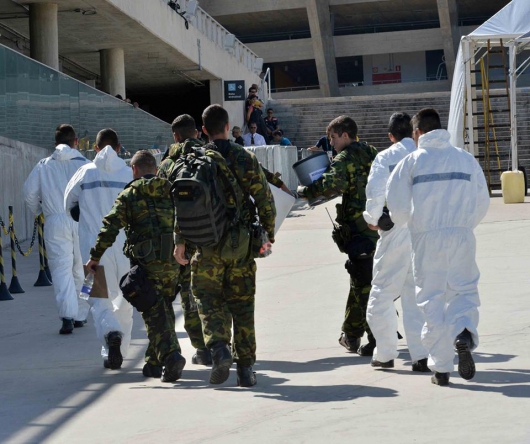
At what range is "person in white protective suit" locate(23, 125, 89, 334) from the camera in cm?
1016

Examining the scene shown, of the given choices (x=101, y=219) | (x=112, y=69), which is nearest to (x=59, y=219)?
(x=101, y=219)

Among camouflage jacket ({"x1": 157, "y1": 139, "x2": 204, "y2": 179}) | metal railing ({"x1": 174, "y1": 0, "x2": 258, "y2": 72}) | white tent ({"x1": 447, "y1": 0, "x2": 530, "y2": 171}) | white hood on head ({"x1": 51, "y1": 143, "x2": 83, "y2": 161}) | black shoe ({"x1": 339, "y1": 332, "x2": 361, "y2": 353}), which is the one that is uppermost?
metal railing ({"x1": 174, "y1": 0, "x2": 258, "y2": 72})

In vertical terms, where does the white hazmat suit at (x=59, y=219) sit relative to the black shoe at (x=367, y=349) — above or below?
above

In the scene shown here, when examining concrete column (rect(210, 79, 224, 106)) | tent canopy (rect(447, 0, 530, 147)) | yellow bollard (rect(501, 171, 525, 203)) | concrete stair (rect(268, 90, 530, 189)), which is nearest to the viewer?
yellow bollard (rect(501, 171, 525, 203))

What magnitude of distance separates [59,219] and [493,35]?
15.0 metres

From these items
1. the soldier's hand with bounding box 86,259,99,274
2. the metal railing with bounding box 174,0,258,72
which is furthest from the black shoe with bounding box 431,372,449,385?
the metal railing with bounding box 174,0,258,72

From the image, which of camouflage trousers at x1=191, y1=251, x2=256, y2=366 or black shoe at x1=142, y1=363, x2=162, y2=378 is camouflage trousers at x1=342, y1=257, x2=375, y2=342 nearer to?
camouflage trousers at x1=191, y1=251, x2=256, y2=366

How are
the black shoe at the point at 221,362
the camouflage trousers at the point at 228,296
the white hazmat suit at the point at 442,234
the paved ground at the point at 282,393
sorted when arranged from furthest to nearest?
1. the camouflage trousers at the point at 228,296
2. the black shoe at the point at 221,362
3. the white hazmat suit at the point at 442,234
4. the paved ground at the point at 282,393

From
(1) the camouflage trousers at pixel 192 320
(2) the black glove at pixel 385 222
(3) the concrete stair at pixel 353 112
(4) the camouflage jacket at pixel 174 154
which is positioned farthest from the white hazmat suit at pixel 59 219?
(3) the concrete stair at pixel 353 112

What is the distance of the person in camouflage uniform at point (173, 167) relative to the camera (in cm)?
771

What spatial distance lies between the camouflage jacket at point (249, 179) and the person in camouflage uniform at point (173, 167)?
258 millimetres

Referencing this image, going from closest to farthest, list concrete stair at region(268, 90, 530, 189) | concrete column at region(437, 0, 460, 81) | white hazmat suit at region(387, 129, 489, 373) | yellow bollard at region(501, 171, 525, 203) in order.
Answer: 1. white hazmat suit at region(387, 129, 489, 373)
2. yellow bollard at region(501, 171, 525, 203)
3. concrete stair at region(268, 90, 530, 189)
4. concrete column at region(437, 0, 460, 81)

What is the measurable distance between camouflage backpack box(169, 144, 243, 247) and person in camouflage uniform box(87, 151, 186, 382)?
537 mm

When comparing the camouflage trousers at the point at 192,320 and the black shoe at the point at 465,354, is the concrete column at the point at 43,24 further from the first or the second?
the black shoe at the point at 465,354
